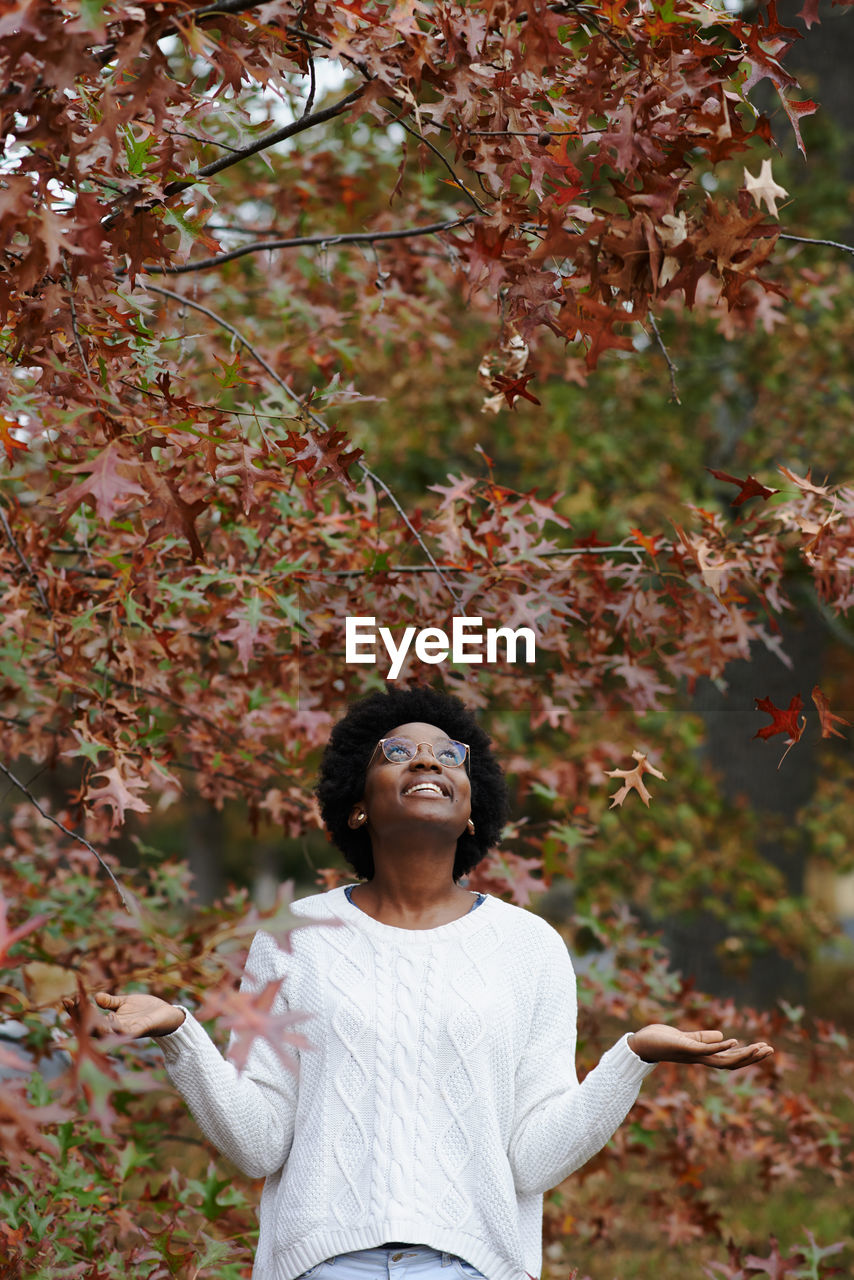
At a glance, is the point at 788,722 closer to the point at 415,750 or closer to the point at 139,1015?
the point at 415,750

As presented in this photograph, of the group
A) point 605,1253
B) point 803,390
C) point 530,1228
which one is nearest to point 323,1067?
point 530,1228

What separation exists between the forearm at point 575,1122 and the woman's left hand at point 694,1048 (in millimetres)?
41

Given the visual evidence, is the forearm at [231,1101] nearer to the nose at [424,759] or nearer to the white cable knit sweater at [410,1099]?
the white cable knit sweater at [410,1099]

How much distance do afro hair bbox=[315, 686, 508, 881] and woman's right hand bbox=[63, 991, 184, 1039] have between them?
0.58 meters

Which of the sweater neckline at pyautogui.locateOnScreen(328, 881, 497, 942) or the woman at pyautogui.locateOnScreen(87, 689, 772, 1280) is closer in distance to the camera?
the woman at pyautogui.locateOnScreen(87, 689, 772, 1280)

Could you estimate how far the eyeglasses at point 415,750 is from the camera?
2369mm

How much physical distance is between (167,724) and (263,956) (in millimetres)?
1281

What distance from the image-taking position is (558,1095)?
Answer: 7.30ft

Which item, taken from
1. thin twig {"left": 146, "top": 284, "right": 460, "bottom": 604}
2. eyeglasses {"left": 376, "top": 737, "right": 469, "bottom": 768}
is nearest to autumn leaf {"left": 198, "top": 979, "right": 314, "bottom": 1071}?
eyeglasses {"left": 376, "top": 737, "right": 469, "bottom": 768}

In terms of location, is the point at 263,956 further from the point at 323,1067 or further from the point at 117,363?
the point at 117,363

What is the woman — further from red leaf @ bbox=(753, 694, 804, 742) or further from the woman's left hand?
red leaf @ bbox=(753, 694, 804, 742)

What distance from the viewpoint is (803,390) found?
7684mm

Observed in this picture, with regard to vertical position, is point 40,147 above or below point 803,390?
above

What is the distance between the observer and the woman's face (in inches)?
90.7
